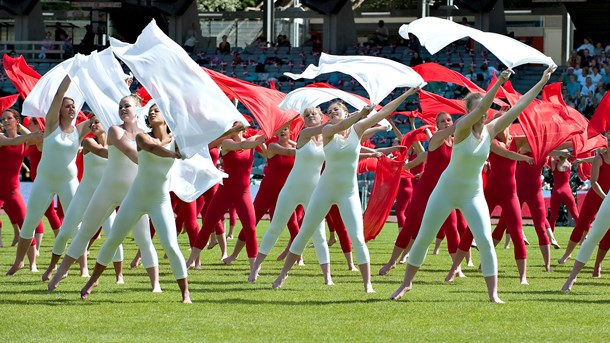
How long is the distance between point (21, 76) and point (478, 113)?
6.73 m

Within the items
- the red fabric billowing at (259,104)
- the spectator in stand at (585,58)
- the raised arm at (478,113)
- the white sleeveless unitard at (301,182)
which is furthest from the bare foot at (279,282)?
the spectator in stand at (585,58)

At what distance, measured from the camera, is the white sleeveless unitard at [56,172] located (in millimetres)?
12070

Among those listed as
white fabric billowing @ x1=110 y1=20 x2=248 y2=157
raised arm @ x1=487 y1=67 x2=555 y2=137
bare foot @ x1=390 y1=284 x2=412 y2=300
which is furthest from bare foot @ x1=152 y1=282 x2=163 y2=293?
raised arm @ x1=487 y1=67 x2=555 y2=137

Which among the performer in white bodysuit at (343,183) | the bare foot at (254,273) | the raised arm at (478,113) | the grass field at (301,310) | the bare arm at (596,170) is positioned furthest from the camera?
the bare arm at (596,170)

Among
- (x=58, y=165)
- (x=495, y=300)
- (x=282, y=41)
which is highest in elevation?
(x=282, y=41)

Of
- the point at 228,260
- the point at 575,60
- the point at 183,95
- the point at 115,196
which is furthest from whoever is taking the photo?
the point at 575,60

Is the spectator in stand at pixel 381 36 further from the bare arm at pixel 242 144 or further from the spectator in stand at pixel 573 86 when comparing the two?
the bare arm at pixel 242 144

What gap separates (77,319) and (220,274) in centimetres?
442

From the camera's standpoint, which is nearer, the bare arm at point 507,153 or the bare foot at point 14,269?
the bare arm at point 507,153

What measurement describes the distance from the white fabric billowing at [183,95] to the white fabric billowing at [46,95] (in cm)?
263

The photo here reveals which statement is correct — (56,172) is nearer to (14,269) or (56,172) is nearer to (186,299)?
(14,269)

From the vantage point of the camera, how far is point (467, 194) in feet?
33.7

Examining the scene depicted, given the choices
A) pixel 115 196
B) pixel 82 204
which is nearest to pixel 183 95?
pixel 115 196

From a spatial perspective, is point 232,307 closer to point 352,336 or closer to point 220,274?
point 352,336
